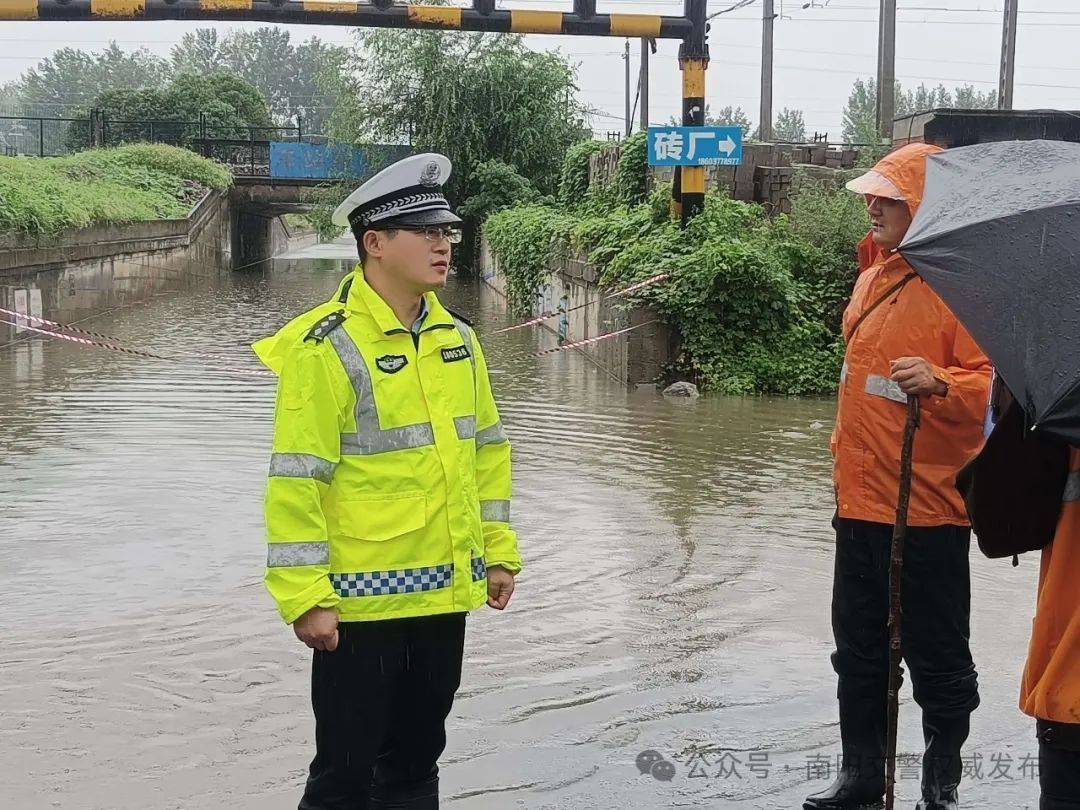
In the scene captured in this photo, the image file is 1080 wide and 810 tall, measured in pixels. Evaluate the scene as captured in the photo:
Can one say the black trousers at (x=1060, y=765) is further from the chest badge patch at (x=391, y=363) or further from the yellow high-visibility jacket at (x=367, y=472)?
the chest badge patch at (x=391, y=363)

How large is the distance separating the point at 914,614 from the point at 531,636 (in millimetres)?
2277

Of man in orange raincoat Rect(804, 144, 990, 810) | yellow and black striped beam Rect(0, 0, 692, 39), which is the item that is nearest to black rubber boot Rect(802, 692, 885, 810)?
man in orange raincoat Rect(804, 144, 990, 810)

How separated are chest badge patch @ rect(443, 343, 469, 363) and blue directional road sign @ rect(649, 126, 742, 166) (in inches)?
474

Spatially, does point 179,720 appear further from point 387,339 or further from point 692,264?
point 692,264

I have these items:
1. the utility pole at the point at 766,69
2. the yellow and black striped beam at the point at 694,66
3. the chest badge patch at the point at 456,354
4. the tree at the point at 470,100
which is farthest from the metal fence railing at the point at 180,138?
the chest badge patch at the point at 456,354

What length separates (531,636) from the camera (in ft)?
19.4

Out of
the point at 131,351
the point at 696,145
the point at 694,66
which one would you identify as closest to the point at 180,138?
the point at 131,351

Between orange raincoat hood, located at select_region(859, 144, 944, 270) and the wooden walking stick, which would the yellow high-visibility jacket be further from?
orange raincoat hood, located at select_region(859, 144, 944, 270)

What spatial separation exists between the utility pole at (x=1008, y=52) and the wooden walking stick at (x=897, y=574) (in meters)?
27.0

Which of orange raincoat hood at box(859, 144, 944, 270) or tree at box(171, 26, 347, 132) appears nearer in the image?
orange raincoat hood at box(859, 144, 944, 270)

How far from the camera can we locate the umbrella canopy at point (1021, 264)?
2607mm

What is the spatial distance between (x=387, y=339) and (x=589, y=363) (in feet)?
43.4

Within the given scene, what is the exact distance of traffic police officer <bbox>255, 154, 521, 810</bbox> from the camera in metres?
3.28

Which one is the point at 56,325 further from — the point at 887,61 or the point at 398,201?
the point at 887,61
